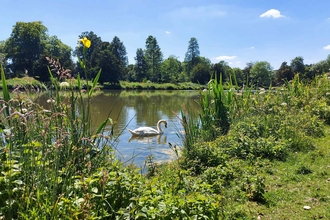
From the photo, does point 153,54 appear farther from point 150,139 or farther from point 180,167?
point 180,167

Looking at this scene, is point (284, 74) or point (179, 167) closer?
point (179, 167)

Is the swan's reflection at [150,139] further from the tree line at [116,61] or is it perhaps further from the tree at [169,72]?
the tree at [169,72]

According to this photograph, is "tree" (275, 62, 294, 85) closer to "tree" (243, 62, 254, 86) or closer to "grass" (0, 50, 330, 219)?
"tree" (243, 62, 254, 86)

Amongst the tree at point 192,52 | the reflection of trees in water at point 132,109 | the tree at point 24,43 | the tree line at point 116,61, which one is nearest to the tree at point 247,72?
the tree line at point 116,61

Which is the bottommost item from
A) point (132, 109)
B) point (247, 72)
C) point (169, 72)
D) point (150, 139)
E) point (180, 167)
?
point (150, 139)

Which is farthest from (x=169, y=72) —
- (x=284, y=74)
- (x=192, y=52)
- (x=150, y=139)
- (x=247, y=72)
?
(x=150, y=139)

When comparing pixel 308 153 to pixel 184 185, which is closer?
pixel 184 185

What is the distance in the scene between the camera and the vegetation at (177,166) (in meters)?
1.73

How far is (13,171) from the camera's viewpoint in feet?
5.60

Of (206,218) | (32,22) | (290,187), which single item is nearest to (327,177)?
(290,187)

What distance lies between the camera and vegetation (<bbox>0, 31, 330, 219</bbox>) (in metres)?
1.73

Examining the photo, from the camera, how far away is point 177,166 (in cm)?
425

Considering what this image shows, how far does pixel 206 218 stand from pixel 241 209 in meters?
0.86

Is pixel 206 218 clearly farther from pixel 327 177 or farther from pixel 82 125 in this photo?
pixel 327 177
